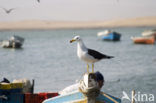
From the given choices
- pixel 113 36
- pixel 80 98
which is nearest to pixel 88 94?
pixel 80 98

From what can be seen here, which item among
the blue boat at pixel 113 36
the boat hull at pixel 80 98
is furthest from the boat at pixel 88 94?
the blue boat at pixel 113 36

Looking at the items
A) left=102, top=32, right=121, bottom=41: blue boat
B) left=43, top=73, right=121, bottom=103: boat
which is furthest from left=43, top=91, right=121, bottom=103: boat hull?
left=102, top=32, right=121, bottom=41: blue boat

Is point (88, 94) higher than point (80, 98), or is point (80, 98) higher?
point (88, 94)

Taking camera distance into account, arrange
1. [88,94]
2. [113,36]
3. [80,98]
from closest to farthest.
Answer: [88,94], [80,98], [113,36]

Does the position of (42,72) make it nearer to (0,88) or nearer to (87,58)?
(0,88)

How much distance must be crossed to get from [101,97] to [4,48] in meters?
49.5

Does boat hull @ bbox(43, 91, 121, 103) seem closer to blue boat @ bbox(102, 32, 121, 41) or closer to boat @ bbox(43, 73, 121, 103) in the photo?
boat @ bbox(43, 73, 121, 103)

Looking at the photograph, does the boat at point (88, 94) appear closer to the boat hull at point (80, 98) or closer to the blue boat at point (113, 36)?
the boat hull at point (80, 98)

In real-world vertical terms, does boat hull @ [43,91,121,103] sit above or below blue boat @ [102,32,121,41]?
above

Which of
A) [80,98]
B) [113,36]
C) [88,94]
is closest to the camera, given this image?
[88,94]

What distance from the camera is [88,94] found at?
959 centimetres

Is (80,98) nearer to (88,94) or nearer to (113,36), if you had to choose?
(88,94)

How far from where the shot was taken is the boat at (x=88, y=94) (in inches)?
373

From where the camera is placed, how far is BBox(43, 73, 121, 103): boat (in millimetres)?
9469
